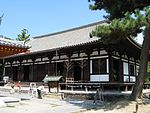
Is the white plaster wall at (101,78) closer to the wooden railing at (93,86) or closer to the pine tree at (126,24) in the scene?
the wooden railing at (93,86)

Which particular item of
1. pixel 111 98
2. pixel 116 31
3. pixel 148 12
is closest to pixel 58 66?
pixel 111 98

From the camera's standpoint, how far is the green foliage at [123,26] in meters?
10.9

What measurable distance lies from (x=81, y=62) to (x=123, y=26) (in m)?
9.75

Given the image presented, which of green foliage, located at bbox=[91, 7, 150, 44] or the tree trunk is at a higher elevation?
green foliage, located at bbox=[91, 7, 150, 44]

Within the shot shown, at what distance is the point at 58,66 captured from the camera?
76.5ft

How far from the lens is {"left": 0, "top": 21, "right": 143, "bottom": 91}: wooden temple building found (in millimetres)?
18984

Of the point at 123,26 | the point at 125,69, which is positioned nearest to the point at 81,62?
the point at 125,69

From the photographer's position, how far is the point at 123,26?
11305 mm

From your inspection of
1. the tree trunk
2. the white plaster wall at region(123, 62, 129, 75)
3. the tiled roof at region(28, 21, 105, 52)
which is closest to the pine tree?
the tree trunk

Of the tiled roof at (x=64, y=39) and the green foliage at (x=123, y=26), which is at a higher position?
the tiled roof at (x=64, y=39)

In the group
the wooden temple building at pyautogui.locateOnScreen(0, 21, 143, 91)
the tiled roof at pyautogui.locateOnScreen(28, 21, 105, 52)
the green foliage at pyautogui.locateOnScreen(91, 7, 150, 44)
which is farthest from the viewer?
the tiled roof at pyautogui.locateOnScreen(28, 21, 105, 52)

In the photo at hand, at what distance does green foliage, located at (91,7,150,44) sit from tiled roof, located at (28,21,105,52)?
10.5 metres

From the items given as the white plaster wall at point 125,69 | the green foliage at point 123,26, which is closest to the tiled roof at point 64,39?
the white plaster wall at point 125,69

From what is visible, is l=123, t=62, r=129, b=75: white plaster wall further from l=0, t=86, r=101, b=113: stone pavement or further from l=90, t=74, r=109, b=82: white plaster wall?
l=0, t=86, r=101, b=113: stone pavement
